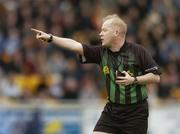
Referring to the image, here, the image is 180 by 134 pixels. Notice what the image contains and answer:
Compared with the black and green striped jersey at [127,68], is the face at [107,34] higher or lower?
higher

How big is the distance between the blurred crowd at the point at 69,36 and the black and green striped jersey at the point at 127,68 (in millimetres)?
6688

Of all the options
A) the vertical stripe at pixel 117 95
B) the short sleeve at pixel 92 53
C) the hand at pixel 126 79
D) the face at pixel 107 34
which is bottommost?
the vertical stripe at pixel 117 95

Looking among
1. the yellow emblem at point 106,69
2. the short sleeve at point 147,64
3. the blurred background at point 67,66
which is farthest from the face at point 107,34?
the blurred background at point 67,66

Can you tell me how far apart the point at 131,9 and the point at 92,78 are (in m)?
3.13

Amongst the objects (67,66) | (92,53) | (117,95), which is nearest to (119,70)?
(117,95)

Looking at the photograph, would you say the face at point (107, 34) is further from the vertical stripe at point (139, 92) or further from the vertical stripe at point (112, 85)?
the vertical stripe at point (139, 92)

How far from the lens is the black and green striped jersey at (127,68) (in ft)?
32.2

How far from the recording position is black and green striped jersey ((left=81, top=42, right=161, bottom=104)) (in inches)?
386

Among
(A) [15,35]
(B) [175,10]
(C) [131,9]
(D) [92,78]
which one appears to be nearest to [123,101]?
(D) [92,78]

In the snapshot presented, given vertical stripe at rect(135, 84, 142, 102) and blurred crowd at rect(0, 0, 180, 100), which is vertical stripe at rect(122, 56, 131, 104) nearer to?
vertical stripe at rect(135, 84, 142, 102)

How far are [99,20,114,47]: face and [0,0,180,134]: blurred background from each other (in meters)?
6.11

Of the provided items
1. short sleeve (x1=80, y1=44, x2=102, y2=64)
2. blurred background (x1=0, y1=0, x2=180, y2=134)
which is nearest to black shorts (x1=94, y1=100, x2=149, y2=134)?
short sleeve (x1=80, y1=44, x2=102, y2=64)

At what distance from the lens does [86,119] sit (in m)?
16.0

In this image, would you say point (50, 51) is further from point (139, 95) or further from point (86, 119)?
point (139, 95)
